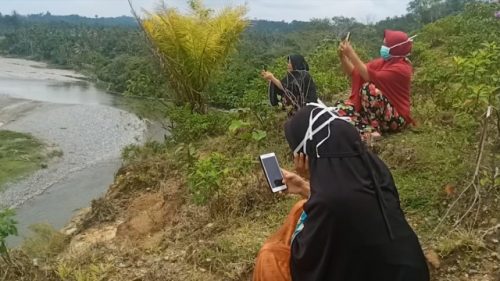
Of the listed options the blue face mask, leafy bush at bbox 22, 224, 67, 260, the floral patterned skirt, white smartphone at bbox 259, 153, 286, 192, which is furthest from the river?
white smartphone at bbox 259, 153, 286, 192

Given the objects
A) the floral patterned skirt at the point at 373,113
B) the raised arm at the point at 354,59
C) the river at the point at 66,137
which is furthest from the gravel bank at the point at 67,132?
the raised arm at the point at 354,59

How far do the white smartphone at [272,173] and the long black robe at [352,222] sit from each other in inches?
21.5

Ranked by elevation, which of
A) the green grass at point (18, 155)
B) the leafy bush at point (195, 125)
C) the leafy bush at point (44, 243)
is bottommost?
the green grass at point (18, 155)

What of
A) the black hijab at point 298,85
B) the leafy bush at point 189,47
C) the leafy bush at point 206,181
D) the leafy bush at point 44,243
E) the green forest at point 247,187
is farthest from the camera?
the leafy bush at point 189,47

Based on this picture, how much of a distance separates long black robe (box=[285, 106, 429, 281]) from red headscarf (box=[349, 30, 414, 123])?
2802 mm

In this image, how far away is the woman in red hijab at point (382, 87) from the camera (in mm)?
4582

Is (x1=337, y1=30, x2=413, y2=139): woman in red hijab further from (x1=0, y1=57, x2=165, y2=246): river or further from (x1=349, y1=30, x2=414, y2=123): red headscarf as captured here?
(x1=0, y1=57, x2=165, y2=246): river

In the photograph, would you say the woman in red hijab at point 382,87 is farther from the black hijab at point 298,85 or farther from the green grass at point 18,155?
the green grass at point 18,155

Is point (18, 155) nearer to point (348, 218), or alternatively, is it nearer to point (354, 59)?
point (354, 59)

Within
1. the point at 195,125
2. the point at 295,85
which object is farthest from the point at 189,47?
the point at 295,85

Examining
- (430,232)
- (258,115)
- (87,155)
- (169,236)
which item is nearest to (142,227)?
(169,236)

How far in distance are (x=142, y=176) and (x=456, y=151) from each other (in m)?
3.47

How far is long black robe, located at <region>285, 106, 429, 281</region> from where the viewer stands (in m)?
1.81

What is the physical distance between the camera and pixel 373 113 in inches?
188
